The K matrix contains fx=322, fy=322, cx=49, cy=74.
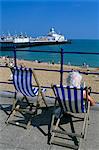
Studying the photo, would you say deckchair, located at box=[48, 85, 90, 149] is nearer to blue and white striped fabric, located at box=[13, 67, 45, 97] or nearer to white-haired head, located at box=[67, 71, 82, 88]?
white-haired head, located at box=[67, 71, 82, 88]

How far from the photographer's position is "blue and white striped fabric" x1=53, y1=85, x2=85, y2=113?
4.73m

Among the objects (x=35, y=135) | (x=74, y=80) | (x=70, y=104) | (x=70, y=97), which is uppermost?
(x=74, y=80)

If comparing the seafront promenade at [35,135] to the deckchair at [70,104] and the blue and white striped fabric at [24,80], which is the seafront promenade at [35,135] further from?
the blue and white striped fabric at [24,80]

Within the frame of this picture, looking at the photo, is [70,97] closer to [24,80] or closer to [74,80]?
[74,80]

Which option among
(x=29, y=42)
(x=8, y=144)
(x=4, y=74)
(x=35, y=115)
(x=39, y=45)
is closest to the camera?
(x=8, y=144)

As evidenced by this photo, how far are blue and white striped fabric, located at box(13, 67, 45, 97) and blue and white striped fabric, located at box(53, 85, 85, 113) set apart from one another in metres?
0.70

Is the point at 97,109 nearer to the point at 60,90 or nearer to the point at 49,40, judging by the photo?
the point at 60,90

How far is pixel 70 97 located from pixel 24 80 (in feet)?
3.12

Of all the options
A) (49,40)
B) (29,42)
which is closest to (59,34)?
(49,40)

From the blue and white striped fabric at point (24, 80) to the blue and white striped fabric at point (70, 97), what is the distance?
0.70 meters

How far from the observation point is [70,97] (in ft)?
15.7

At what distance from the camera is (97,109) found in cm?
601

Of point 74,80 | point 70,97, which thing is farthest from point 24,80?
point 70,97

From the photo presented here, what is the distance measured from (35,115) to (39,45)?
100.0 m
